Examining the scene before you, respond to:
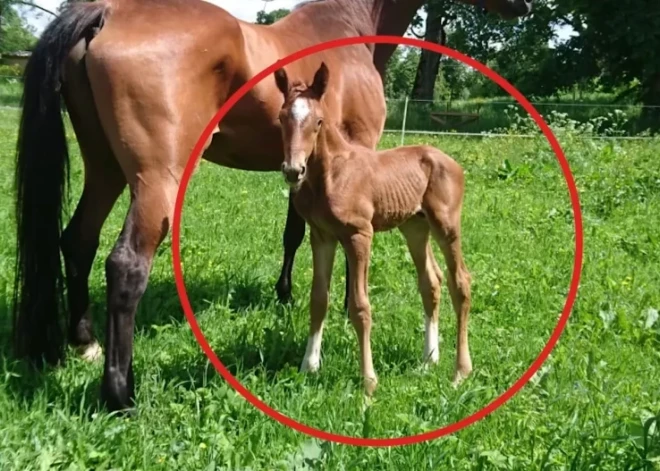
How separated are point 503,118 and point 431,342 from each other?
4.34 m

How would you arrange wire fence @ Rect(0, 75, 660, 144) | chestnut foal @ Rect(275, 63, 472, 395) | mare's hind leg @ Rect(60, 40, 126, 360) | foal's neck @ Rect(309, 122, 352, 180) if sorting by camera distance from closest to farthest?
foal's neck @ Rect(309, 122, 352, 180), chestnut foal @ Rect(275, 63, 472, 395), mare's hind leg @ Rect(60, 40, 126, 360), wire fence @ Rect(0, 75, 660, 144)

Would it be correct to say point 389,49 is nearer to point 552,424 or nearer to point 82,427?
point 552,424

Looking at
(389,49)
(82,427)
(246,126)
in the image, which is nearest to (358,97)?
(246,126)

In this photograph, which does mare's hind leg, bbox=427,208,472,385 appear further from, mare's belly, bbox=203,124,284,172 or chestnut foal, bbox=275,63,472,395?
mare's belly, bbox=203,124,284,172

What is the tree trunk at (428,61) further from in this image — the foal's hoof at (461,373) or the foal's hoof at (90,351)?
the foal's hoof at (90,351)

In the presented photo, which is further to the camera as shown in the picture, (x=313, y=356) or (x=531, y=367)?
(x=313, y=356)

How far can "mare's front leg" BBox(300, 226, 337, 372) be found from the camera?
300 cm

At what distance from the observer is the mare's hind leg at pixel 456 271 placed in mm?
2799

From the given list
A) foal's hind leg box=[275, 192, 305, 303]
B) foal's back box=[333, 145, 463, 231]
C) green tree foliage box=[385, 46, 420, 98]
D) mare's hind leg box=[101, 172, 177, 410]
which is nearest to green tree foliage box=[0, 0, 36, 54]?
green tree foliage box=[385, 46, 420, 98]

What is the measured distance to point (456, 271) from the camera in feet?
9.62

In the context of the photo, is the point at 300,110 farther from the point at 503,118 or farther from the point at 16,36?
the point at 16,36

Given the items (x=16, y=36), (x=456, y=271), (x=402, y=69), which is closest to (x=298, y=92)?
(x=456, y=271)

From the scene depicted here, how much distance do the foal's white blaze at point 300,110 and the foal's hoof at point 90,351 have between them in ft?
7.58

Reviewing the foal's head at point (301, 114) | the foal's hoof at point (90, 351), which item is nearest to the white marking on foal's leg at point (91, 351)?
the foal's hoof at point (90, 351)
